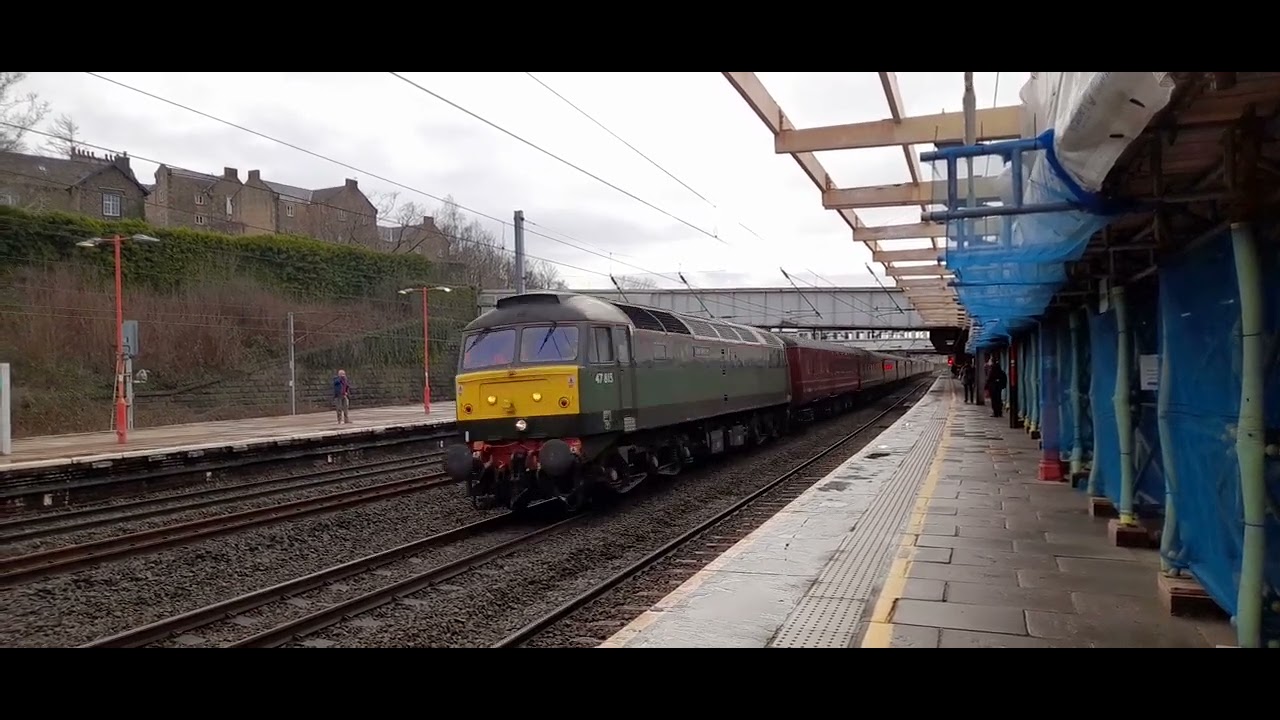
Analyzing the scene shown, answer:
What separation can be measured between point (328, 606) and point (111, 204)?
31.7 metres

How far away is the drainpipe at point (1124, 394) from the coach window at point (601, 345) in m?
5.94

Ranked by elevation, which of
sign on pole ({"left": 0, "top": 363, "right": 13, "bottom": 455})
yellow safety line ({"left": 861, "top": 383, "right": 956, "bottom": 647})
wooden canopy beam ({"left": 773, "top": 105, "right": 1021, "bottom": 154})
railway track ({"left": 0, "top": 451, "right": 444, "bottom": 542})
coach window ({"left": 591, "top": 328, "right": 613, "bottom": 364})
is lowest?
railway track ({"left": 0, "top": 451, "right": 444, "bottom": 542})

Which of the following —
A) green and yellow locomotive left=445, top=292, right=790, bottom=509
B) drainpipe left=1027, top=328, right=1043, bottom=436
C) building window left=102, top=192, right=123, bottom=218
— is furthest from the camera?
building window left=102, top=192, right=123, bottom=218

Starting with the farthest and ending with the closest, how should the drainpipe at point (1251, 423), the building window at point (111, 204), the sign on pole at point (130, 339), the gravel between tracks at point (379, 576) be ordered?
the building window at point (111, 204)
the sign on pole at point (130, 339)
the gravel between tracks at point (379, 576)
the drainpipe at point (1251, 423)

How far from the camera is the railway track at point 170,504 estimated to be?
11.2 meters

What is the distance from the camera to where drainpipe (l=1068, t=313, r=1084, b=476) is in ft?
34.0

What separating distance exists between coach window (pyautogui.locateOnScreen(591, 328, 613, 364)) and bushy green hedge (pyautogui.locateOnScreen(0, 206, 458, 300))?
23965 mm

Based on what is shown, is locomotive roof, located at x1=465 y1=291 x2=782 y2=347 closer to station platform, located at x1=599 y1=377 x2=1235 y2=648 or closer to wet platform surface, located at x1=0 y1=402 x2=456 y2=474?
station platform, located at x1=599 y1=377 x2=1235 y2=648

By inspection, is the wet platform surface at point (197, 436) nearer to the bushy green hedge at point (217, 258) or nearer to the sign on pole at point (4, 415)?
the sign on pole at point (4, 415)

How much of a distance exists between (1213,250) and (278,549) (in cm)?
957

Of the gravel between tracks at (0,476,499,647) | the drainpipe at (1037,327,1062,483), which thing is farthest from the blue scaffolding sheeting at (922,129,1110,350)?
the gravel between tracks at (0,476,499,647)

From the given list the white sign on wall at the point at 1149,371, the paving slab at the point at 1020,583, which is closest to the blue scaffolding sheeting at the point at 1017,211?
the white sign on wall at the point at 1149,371
